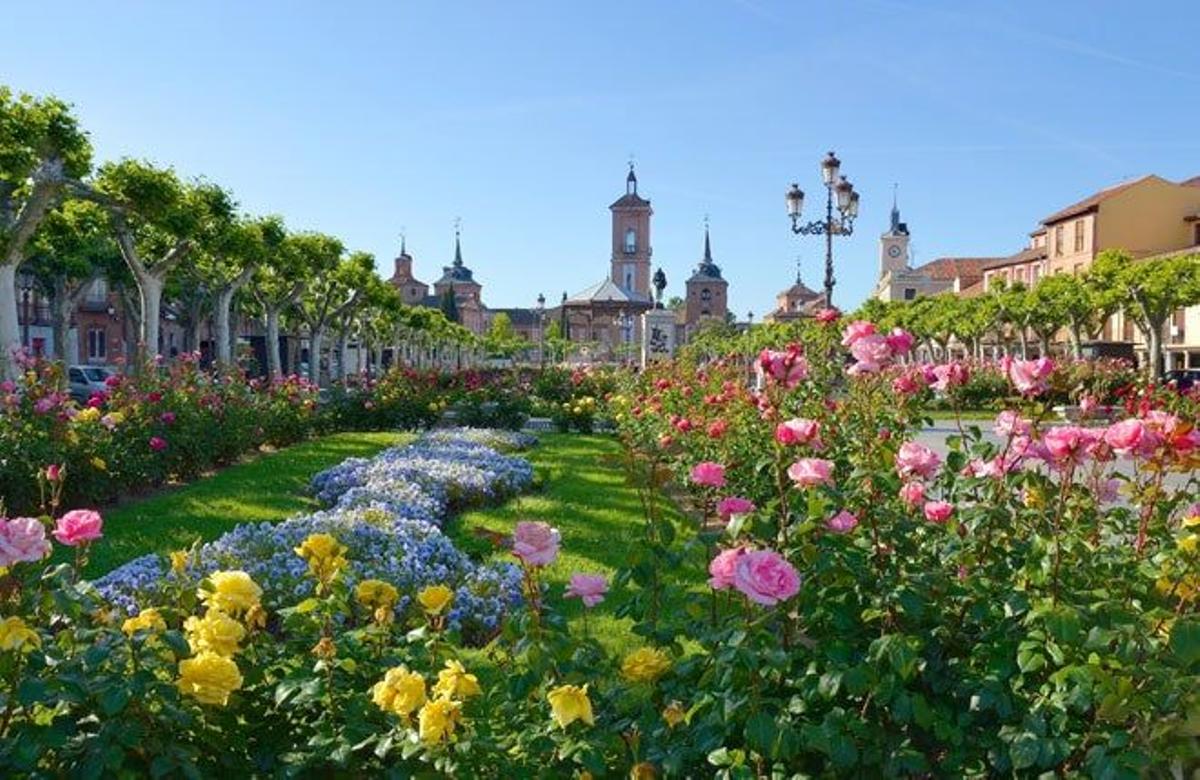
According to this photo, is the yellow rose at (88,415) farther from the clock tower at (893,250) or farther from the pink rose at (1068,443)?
the clock tower at (893,250)

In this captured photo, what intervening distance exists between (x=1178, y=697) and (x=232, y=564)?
16.2ft

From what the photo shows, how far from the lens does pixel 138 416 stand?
11266 mm

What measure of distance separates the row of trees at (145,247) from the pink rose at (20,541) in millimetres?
11191

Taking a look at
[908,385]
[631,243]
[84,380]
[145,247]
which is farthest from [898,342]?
[631,243]

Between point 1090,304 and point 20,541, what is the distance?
38988 millimetres

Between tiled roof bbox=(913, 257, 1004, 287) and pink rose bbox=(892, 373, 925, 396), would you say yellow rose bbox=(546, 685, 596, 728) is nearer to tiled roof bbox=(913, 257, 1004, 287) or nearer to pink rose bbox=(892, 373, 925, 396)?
pink rose bbox=(892, 373, 925, 396)

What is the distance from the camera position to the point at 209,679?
8.02 ft

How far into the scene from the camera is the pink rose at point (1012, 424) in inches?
132

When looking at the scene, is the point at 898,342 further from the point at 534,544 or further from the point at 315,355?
the point at 315,355

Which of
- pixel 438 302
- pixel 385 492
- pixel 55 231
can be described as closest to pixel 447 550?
pixel 385 492

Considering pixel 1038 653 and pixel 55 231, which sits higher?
pixel 55 231

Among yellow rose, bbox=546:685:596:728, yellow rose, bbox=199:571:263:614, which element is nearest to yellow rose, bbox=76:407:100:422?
yellow rose, bbox=199:571:263:614

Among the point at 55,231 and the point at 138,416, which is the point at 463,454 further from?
the point at 55,231

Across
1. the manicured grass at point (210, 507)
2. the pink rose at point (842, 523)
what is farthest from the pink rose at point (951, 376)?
the manicured grass at point (210, 507)
